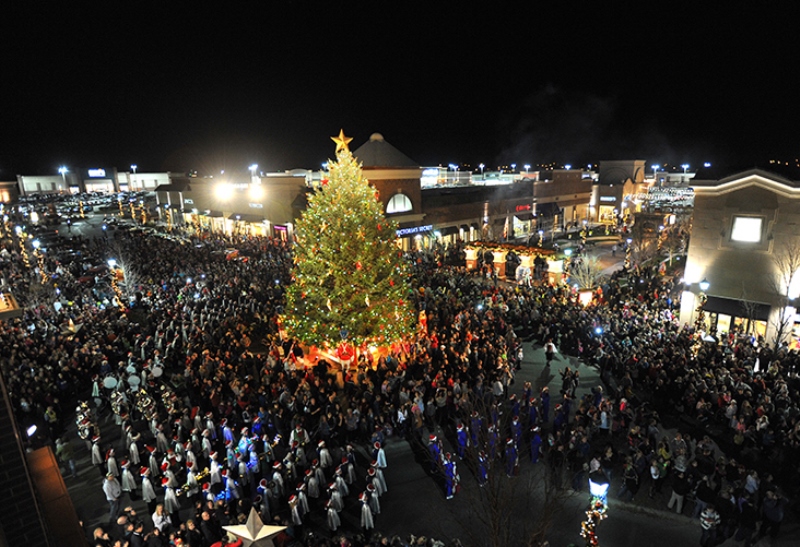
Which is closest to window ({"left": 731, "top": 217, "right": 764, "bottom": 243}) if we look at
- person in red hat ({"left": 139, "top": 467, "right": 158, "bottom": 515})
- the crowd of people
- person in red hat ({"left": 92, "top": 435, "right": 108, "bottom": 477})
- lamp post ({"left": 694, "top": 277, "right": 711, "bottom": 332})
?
lamp post ({"left": 694, "top": 277, "right": 711, "bottom": 332})

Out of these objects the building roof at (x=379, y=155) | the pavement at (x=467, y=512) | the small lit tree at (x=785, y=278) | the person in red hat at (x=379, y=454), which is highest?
the building roof at (x=379, y=155)

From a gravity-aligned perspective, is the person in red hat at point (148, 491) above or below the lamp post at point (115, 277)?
below

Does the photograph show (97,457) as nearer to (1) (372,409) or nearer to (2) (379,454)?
(1) (372,409)

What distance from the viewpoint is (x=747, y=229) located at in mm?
19438

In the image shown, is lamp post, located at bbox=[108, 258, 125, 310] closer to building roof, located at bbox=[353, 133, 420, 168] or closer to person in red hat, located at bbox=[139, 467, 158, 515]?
person in red hat, located at bbox=[139, 467, 158, 515]

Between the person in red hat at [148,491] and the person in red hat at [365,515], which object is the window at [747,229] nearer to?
the person in red hat at [365,515]

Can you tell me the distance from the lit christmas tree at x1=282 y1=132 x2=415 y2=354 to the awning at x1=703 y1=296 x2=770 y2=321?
14255 millimetres

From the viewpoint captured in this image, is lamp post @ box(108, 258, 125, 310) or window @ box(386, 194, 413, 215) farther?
window @ box(386, 194, 413, 215)

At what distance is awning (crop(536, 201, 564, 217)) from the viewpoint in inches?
2004

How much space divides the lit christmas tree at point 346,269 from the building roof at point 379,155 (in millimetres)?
20648

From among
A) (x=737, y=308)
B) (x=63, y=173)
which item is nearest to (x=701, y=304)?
(x=737, y=308)

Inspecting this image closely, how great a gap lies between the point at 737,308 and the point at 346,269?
17.3 metres

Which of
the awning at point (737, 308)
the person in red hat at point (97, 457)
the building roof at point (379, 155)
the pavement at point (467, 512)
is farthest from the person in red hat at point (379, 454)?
the building roof at point (379, 155)

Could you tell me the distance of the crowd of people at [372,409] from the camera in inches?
398
